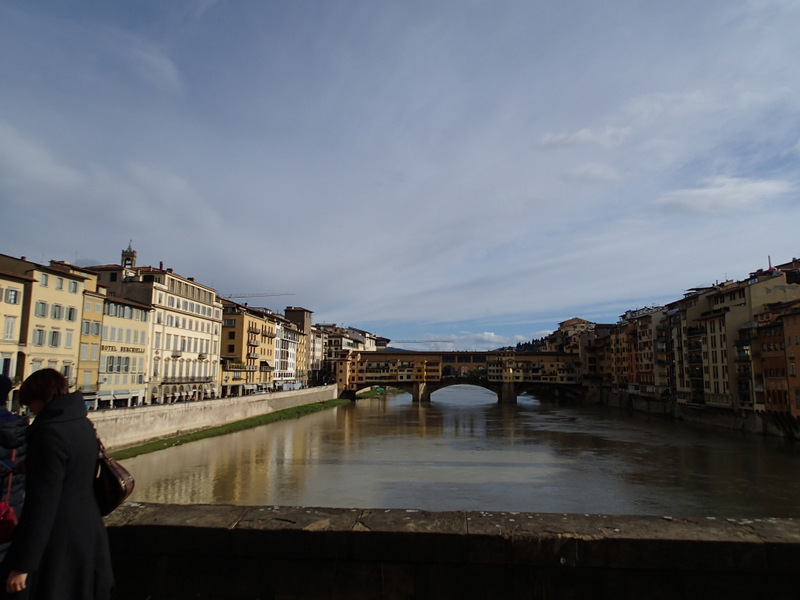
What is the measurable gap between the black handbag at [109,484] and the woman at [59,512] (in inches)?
1.8

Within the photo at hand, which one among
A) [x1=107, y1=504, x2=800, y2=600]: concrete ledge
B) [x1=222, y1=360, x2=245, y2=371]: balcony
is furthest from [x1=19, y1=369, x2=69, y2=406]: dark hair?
[x1=222, y1=360, x2=245, y2=371]: balcony

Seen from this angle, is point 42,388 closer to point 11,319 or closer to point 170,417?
point 11,319

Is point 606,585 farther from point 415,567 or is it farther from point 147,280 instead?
A: point 147,280

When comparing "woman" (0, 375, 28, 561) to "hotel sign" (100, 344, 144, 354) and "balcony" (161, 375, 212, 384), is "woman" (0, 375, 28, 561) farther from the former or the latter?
"balcony" (161, 375, 212, 384)

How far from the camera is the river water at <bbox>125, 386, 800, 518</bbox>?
23297 mm

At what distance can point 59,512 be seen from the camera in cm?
272

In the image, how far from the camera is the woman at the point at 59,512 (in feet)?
8.40

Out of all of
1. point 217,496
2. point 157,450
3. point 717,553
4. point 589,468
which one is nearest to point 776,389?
point 589,468

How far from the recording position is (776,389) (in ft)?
142

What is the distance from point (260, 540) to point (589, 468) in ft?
105

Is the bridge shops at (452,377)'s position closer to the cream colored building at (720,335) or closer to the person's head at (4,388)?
the cream colored building at (720,335)

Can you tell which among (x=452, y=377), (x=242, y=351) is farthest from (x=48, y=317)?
(x=452, y=377)

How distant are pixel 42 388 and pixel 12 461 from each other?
15.4 inches

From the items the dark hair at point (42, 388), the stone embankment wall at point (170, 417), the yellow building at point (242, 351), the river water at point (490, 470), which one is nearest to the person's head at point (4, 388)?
the dark hair at point (42, 388)
